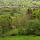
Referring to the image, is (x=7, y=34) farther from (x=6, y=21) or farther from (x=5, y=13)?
(x=5, y=13)

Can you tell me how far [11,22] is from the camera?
2.39 metres

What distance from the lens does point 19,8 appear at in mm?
2846

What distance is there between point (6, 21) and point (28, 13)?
1.81 feet

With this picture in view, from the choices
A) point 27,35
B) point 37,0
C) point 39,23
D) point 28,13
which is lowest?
point 27,35

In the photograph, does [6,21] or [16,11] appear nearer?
[6,21]

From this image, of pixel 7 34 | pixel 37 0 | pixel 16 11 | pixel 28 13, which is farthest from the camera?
pixel 37 0

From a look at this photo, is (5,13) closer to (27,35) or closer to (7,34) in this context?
(7,34)

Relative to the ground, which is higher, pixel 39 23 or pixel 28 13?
pixel 28 13

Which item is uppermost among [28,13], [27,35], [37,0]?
[37,0]

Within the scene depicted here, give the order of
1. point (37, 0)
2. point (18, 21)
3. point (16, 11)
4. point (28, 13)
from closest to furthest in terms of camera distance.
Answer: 1. point (18, 21)
2. point (28, 13)
3. point (16, 11)
4. point (37, 0)

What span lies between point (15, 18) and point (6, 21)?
8.4 inches

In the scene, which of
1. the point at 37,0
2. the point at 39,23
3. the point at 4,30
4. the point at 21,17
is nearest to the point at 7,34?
the point at 4,30

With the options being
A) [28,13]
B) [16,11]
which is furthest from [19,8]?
[28,13]

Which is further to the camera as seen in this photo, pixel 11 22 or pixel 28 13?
pixel 28 13
